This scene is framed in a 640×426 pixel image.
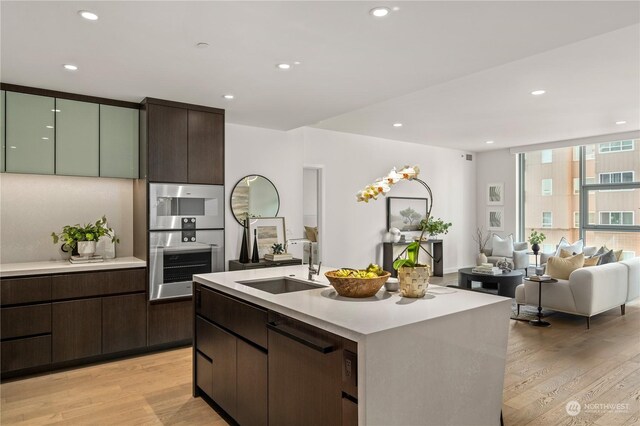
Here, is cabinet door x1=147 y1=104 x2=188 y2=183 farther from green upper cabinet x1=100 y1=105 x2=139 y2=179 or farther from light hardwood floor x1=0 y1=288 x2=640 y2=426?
light hardwood floor x1=0 y1=288 x2=640 y2=426

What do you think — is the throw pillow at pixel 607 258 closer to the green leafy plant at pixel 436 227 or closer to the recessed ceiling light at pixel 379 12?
the green leafy plant at pixel 436 227

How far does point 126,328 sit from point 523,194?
24.8 ft

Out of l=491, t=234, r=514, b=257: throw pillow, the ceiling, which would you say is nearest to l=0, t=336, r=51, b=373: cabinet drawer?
the ceiling

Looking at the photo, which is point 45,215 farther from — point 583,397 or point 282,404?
point 583,397

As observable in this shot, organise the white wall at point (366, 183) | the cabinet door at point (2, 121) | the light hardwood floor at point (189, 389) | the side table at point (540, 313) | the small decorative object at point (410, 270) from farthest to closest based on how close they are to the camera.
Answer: the white wall at point (366, 183) → the side table at point (540, 313) → the cabinet door at point (2, 121) → the light hardwood floor at point (189, 389) → the small decorative object at point (410, 270)

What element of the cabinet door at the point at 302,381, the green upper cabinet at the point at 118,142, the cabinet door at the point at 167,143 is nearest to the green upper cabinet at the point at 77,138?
the green upper cabinet at the point at 118,142

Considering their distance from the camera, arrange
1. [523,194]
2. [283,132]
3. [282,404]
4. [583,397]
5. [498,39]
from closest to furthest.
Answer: [282,404] < [498,39] < [583,397] < [283,132] < [523,194]

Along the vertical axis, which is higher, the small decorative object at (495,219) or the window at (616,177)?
the window at (616,177)

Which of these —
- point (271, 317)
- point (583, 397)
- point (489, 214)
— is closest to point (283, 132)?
point (271, 317)

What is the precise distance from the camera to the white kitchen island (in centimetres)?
161

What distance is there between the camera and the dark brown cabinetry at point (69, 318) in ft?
11.2

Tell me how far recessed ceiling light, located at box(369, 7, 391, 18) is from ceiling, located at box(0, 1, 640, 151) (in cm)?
4

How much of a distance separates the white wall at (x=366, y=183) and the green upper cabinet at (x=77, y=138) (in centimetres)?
267

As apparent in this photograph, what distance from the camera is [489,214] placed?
888 cm
